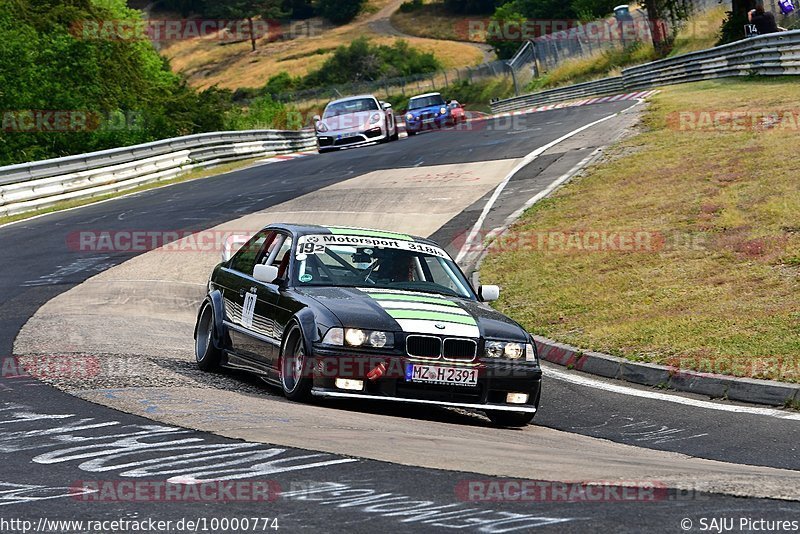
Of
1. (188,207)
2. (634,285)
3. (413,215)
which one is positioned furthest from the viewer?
(188,207)

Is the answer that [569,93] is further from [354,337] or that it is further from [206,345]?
[354,337]

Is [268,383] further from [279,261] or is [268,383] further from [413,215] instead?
[413,215]

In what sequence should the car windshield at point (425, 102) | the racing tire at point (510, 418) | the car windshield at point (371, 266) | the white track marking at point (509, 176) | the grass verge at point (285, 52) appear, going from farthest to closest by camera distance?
the grass verge at point (285, 52) < the car windshield at point (425, 102) < the white track marking at point (509, 176) < the car windshield at point (371, 266) < the racing tire at point (510, 418)

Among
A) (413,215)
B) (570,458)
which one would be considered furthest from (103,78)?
(570,458)

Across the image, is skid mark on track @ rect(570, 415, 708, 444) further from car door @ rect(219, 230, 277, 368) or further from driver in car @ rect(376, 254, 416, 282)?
car door @ rect(219, 230, 277, 368)

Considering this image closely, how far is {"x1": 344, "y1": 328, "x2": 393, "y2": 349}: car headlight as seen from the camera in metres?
8.45

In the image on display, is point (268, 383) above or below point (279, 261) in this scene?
below

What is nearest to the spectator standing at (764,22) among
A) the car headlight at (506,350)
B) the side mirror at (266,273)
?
the car headlight at (506,350)

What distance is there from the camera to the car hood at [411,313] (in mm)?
8562

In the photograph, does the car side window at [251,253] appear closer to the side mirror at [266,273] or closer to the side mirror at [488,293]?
the side mirror at [266,273]

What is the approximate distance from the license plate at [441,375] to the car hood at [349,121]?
29.4 meters

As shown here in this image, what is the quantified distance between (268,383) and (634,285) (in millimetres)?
5975

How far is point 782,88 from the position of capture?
28.3 meters

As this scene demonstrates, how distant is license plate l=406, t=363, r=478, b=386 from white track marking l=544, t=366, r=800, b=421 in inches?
81.1
